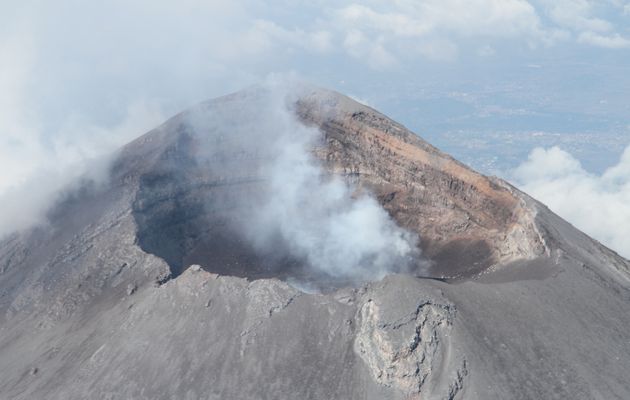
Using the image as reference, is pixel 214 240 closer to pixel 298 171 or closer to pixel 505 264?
pixel 298 171

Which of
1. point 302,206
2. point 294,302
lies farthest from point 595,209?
point 294,302

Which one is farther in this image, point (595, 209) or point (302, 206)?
point (595, 209)

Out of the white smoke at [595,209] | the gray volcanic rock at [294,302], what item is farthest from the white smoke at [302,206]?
the white smoke at [595,209]

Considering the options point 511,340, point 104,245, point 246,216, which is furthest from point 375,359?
point 246,216

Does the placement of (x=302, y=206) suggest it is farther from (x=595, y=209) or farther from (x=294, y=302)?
(x=595, y=209)

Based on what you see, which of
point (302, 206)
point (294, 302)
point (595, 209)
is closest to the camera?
point (294, 302)

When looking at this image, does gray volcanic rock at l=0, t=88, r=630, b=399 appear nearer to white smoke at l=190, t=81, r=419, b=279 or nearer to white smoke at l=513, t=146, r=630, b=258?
white smoke at l=190, t=81, r=419, b=279

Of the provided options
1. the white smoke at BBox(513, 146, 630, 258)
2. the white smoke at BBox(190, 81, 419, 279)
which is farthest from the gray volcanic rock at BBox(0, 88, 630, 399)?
the white smoke at BBox(513, 146, 630, 258)
